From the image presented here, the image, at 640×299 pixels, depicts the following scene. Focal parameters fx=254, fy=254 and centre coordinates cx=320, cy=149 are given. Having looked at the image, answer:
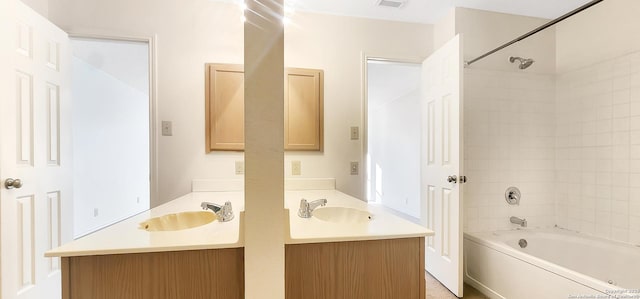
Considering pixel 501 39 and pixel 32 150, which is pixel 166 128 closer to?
pixel 32 150

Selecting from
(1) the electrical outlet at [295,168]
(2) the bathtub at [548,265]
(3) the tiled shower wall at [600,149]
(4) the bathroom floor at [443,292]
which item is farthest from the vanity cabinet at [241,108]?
(3) the tiled shower wall at [600,149]

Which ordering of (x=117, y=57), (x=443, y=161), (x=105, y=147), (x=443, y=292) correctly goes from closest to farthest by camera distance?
(x=443, y=292) → (x=443, y=161) → (x=117, y=57) → (x=105, y=147)

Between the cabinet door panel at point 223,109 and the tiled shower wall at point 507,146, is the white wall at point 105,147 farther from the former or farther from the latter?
the tiled shower wall at point 507,146

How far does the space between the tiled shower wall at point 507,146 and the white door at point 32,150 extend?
117 inches

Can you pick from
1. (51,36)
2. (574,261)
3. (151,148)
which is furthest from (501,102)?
(51,36)

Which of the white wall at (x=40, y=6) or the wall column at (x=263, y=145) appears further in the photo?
the white wall at (x=40, y=6)

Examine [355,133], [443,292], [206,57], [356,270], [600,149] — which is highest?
[206,57]

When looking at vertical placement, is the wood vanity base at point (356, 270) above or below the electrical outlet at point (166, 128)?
below

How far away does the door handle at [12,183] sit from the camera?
132 cm

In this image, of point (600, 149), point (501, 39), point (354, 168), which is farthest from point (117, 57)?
point (600, 149)

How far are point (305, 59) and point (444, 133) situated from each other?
4.14ft

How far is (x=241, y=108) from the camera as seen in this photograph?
195 cm

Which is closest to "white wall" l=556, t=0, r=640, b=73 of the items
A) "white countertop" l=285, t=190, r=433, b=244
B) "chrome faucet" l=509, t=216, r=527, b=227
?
"chrome faucet" l=509, t=216, r=527, b=227

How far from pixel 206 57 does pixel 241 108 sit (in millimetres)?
478
